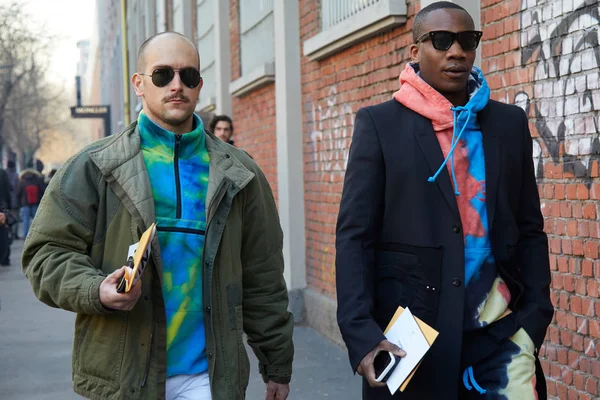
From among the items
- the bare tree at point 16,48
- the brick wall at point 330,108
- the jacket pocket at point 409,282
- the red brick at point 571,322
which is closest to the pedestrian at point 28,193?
the bare tree at point 16,48

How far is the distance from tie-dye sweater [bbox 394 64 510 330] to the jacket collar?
0.64 metres

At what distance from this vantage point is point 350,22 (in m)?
8.34

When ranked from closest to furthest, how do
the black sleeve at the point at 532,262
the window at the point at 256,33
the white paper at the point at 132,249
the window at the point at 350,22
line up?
the white paper at the point at 132,249 → the black sleeve at the point at 532,262 → the window at the point at 350,22 → the window at the point at 256,33

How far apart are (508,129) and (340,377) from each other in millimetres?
4386

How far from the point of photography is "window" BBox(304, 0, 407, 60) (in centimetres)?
745

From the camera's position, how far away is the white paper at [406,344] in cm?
309

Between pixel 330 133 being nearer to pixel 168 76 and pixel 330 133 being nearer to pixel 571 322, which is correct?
pixel 571 322

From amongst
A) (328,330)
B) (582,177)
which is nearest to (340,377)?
(328,330)

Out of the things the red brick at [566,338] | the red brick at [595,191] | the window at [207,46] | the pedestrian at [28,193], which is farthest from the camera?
the pedestrian at [28,193]

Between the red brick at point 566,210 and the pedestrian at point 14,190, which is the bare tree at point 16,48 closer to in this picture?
the pedestrian at point 14,190

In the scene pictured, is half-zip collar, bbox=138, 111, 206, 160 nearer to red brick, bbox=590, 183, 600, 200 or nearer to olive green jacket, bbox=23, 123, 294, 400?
olive green jacket, bbox=23, 123, 294, 400

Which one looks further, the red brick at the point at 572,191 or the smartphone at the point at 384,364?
the red brick at the point at 572,191

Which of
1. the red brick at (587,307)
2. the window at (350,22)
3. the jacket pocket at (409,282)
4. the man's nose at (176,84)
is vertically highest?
the window at (350,22)

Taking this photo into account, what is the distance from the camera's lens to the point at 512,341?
3365 mm
